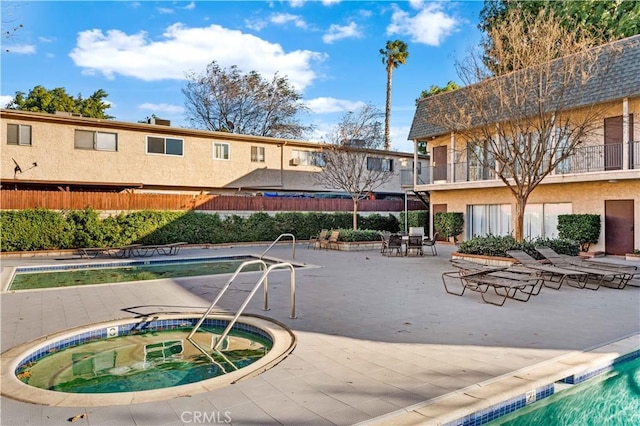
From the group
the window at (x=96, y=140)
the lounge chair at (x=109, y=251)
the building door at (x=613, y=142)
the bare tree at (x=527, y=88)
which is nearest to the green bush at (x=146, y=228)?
the lounge chair at (x=109, y=251)

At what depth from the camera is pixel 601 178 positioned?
16453mm

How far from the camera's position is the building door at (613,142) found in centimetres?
1683

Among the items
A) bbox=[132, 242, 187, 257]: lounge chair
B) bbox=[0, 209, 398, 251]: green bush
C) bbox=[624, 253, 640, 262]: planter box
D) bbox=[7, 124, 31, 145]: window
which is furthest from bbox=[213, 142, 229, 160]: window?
bbox=[624, 253, 640, 262]: planter box

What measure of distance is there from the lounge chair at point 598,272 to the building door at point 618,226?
699 cm

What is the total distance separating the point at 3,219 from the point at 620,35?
1208 inches

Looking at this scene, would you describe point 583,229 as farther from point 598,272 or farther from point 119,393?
point 119,393

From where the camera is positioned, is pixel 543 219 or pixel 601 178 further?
pixel 543 219

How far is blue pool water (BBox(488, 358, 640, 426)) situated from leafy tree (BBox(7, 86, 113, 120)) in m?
38.4

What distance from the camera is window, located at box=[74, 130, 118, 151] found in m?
21.6

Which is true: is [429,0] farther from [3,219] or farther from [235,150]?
[3,219]

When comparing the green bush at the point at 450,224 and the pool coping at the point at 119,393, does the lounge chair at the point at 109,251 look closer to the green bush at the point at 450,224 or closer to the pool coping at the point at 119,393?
the pool coping at the point at 119,393

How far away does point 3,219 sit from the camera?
Answer: 17047mm

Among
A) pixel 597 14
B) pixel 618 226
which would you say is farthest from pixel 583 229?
pixel 597 14

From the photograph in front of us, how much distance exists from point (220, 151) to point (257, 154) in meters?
2.41
